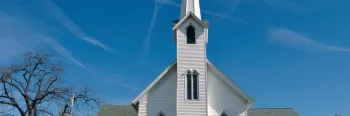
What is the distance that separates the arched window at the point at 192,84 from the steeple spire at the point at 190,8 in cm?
451

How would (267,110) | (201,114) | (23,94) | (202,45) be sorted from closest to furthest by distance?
(201,114) → (202,45) → (23,94) → (267,110)

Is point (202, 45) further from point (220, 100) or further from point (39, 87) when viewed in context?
point (39, 87)

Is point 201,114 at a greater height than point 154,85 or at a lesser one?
lesser

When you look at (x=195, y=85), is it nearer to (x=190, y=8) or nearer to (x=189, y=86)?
(x=189, y=86)

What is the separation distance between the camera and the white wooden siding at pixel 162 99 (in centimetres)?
2517

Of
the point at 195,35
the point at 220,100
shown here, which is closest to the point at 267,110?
the point at 220,100

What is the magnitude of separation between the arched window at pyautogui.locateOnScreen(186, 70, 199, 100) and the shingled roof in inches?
308

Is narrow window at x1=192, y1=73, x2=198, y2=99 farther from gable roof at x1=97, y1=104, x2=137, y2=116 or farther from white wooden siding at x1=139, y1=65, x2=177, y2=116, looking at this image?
gable roof at x1=97, y1=104, x2=137, y2=116

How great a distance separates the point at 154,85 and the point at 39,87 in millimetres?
10328

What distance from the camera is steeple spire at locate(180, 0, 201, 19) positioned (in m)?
27.2

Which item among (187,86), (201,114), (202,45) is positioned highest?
(202,45)

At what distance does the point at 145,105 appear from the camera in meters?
25.3

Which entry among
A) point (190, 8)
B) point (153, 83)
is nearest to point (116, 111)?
point (153, 83)

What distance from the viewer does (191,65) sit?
2559cm
